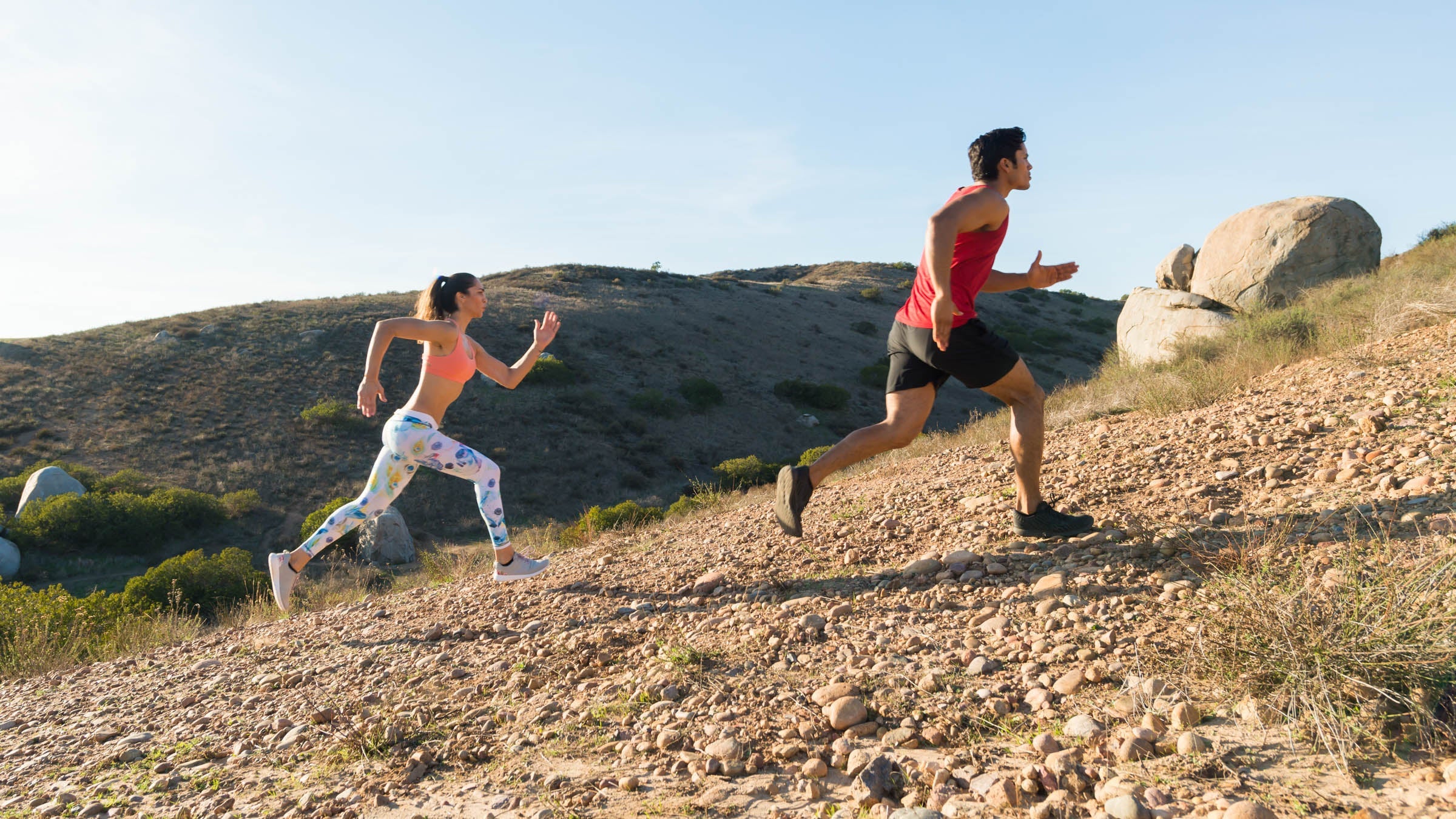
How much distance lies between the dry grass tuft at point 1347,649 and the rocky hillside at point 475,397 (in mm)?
18235

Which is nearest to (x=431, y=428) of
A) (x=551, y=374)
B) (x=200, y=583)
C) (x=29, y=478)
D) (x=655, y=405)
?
(x=200, y=583)

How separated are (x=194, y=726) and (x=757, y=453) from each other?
831 inches

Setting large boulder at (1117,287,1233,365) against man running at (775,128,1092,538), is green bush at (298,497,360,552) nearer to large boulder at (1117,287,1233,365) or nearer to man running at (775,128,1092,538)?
man running at (775,128,1092,538)

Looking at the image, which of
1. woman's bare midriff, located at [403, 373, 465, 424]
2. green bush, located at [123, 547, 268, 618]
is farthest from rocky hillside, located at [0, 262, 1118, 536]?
woman's bare midriff, located at [403, 373, 465, 424]

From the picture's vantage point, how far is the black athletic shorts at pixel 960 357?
140 inches

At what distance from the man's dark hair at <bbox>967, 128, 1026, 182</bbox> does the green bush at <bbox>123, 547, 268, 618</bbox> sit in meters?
10.2

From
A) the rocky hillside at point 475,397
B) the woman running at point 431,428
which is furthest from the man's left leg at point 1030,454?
the rocky hillside at point 475,397

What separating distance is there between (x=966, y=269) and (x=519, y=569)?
3055 millimetres

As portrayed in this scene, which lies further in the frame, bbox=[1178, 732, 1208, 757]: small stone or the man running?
the man running

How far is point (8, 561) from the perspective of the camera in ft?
50.6

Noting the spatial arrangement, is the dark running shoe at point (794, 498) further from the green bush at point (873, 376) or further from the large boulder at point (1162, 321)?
the green bush at point (873, 376)

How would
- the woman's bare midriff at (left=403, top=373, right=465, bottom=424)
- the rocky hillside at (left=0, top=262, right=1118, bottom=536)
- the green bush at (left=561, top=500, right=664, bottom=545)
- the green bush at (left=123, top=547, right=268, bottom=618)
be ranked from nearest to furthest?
the woman's bare midriff at (left=403, top=373, right=465, bottom=424), the green bush at (left=561, top=500, right=664, bottom=545), the green bush at (left=123, top=547, right=268, bottom=618), the rocky hillside at (left=0, top=262, right=1118, bottom=536)

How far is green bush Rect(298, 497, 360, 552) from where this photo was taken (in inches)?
635

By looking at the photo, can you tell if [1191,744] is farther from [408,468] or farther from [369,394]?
[369,394]
